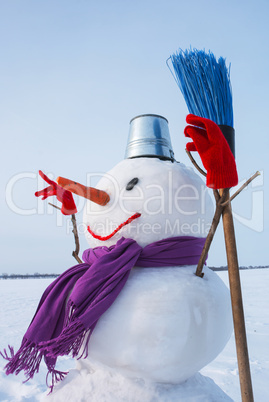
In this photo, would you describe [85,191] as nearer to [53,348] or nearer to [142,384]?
[53,348]

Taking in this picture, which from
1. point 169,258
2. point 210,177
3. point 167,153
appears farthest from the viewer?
point 167,153

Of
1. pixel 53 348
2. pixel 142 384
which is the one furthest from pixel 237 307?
pixel 53 348

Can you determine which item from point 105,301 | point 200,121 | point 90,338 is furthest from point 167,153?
point 90,338

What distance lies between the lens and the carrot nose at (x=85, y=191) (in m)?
1.17

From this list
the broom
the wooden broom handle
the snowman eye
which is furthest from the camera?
the snowman eye

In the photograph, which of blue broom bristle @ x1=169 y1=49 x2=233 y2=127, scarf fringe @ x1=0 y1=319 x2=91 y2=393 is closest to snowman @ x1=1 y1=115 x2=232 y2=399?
scarf fringe @ x1=0 y1=319 x2=91 y2=393

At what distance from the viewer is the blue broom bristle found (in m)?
1.17

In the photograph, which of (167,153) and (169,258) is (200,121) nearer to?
(167,153)

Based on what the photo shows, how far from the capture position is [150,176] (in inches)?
48.5

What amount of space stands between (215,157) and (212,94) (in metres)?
0.31

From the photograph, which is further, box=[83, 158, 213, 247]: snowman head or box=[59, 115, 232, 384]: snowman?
box=[83, 158, 213, 247]: snowman head

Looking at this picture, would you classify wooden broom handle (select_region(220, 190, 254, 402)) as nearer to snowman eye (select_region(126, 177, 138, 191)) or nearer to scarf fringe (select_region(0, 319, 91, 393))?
snowman eye (select_region(126, 177, 138, 191))

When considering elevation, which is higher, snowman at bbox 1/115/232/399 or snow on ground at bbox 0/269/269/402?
snowman at bbox 1/115/232/399

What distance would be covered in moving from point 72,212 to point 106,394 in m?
0.74
